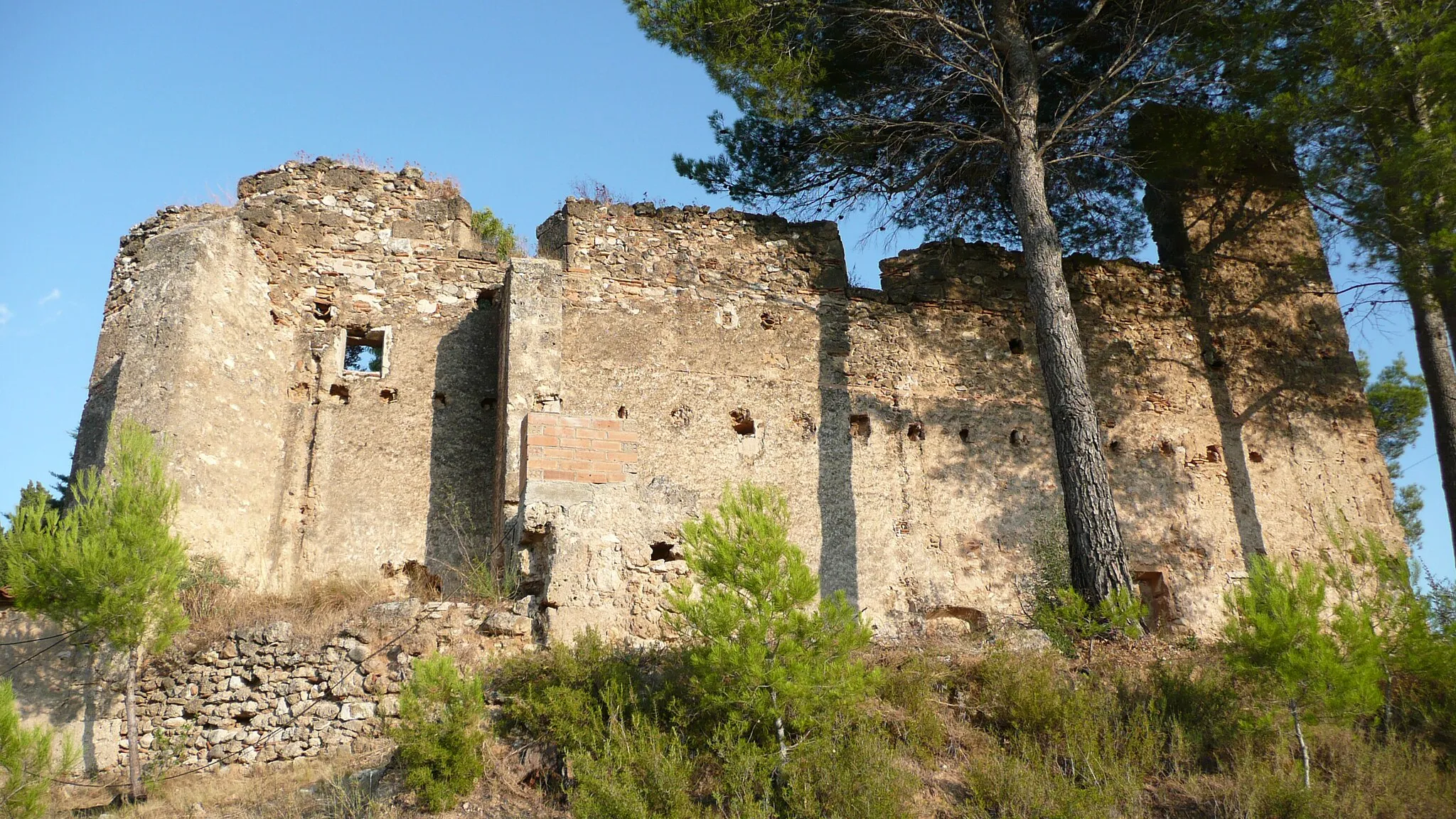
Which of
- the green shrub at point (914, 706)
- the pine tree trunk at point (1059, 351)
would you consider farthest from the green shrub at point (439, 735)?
the pine tree trunk at point (1059, 351)

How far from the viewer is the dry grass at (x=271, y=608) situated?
7434mm

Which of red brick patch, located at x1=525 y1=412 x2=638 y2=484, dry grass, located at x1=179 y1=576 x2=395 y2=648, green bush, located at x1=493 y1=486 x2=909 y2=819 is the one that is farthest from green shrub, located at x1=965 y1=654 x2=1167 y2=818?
dry grass, located at x1=179 y1=576 x2=395 y2=648

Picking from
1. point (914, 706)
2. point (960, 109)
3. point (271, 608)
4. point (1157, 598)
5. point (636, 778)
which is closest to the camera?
point (636, 778)

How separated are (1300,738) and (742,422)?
5406mm

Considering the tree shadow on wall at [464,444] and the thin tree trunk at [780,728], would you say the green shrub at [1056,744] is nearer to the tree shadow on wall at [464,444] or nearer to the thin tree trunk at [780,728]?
the thin tree trunk at [780,728]

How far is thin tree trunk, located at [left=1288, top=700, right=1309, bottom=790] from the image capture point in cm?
635

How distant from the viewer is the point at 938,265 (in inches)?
471

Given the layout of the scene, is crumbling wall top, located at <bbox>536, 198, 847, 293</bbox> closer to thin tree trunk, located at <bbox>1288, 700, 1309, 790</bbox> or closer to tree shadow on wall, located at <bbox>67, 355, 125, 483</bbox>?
tree shadow on wall, located at <bbox>67, 355, 125, 483</bbox>

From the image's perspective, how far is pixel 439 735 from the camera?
20.5ft

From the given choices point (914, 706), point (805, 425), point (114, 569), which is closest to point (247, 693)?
point (114, 569)

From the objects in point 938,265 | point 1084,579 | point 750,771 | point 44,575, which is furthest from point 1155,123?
point 44,575

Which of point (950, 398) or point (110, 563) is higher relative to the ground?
point (950, 398)

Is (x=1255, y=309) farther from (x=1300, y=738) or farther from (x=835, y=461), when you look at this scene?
(x=1300, y=738)

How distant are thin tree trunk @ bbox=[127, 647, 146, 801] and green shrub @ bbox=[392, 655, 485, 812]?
162 cm
